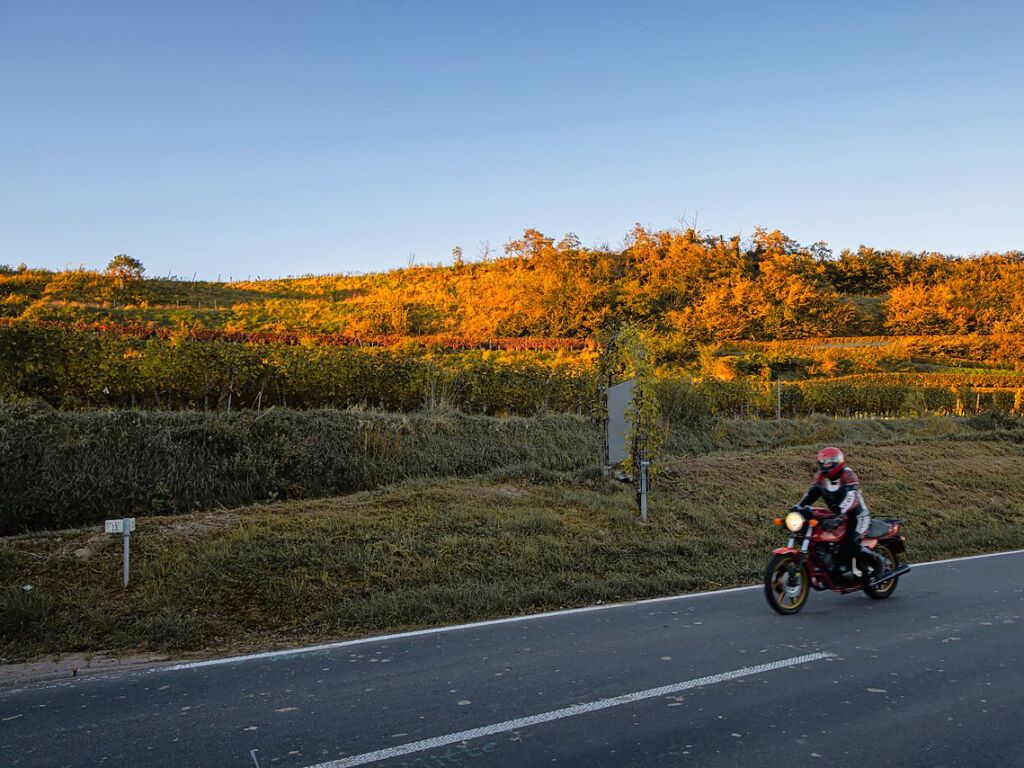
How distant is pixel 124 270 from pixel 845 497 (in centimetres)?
3314

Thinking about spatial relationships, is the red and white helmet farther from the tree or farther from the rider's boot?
the tree

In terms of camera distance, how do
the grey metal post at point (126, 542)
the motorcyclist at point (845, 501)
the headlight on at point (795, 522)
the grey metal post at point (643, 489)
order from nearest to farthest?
the grey metal post at point (126, 542) → the headlight on at point (795, 522) → the motorcyclist at point (845, 501) → the grey metal post at point (643, 489)

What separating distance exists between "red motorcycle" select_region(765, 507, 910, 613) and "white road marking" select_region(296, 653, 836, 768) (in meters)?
1.64

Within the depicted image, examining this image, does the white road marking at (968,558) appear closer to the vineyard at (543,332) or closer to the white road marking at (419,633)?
the white road marking at (419,633)

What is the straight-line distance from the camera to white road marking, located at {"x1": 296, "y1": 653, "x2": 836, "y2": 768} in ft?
13.4

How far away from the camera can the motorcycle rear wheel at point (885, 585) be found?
331 inches

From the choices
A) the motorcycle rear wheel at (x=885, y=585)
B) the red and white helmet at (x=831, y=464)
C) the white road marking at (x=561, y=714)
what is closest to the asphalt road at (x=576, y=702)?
the white road marking at (x=561, y=714)

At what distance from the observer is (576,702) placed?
488cm

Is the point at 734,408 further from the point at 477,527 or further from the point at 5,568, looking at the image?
the point at 5,568

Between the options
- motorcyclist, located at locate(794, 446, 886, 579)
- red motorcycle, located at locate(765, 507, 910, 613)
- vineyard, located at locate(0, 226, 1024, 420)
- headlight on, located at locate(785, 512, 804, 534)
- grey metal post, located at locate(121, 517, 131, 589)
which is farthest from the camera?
vineyard, located at locate(0, 226, 1024, 420)

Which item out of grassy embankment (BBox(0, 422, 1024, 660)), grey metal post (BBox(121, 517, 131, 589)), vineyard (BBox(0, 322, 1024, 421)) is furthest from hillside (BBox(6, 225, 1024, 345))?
grey metal post (BBox(121, 517, 131, 589))

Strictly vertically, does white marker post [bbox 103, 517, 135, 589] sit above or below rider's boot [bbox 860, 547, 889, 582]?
above

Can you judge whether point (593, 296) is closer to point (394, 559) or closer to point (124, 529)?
point (394, 559)

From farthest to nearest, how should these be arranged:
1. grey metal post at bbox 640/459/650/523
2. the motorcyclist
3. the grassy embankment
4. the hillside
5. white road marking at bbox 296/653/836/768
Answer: the hillside
grey metal post at bbox 640/459/650/523
the motorcyclist
the grassy embankment
white road marking at bbox 296/653/836/768
